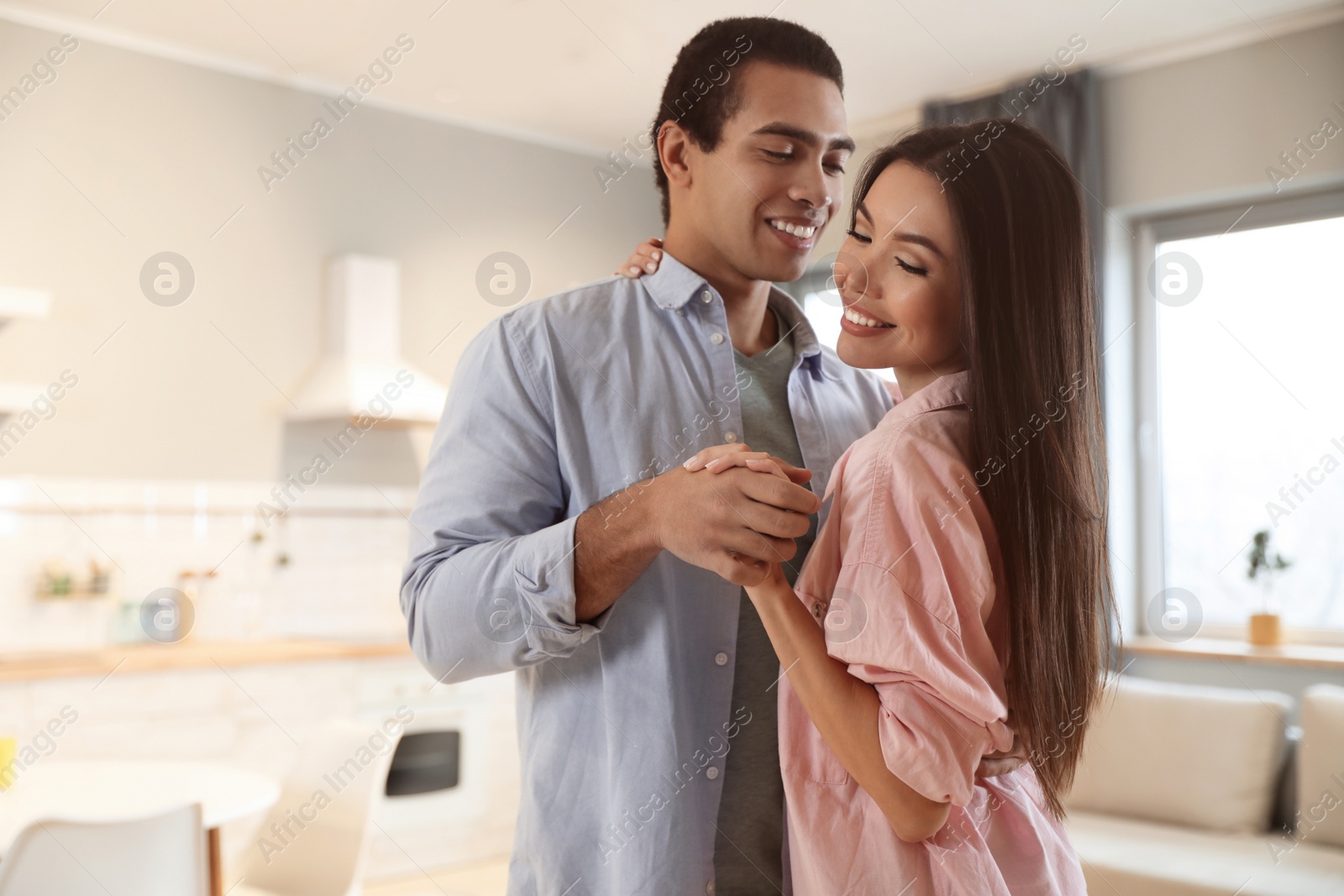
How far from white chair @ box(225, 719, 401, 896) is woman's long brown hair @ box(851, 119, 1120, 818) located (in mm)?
1816

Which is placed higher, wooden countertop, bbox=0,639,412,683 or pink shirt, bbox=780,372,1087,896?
pink shirt, bbox=780,372,1087,896

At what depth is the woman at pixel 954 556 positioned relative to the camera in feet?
3.28

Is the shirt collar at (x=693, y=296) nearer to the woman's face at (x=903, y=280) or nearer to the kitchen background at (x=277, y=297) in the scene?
the woman's face at (x=903, y=280)

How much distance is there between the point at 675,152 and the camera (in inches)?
60.1

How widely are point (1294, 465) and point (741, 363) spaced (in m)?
3.39

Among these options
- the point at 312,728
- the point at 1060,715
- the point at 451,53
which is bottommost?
the point at 312,728

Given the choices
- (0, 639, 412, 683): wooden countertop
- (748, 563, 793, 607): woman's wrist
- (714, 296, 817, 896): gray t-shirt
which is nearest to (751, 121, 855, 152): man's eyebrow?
(714, 296, 817, 896): gray t-shirt

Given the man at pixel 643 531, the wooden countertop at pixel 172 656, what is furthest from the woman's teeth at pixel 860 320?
the wooden countertop at pixel 172 656

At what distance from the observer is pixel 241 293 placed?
4.39 meters

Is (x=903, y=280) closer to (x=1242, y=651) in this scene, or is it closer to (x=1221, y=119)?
(x=1242, y=651)

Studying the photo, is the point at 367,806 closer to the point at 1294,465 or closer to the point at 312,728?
the point at 312,728

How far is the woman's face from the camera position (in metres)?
1.10

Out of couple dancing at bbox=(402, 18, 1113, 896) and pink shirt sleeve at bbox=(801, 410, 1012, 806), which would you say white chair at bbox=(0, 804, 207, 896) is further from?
pink shirt sleeve at bbox=(801, 410, 1012, 806)

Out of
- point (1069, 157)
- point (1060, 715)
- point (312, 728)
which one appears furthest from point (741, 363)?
point (1069, 157)
